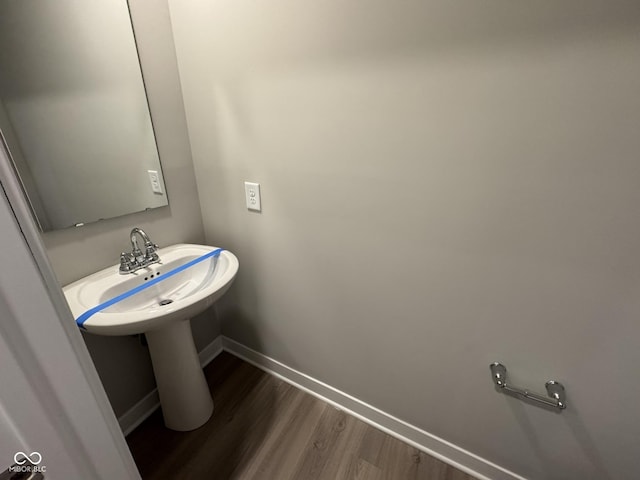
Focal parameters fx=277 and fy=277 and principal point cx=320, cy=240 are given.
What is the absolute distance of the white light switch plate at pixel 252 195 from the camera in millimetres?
1216

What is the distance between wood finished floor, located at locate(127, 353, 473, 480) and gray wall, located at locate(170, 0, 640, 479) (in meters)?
0.16

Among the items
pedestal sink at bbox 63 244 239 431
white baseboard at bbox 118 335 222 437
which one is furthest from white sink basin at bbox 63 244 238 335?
white baseboard at bbox 118 335 222 437

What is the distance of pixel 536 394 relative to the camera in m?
0.89

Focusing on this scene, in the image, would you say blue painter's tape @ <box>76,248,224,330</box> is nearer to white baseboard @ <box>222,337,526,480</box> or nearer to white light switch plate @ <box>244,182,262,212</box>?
white light switch plate @ <box>244,182,262,212</box>

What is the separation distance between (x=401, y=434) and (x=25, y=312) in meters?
1.42

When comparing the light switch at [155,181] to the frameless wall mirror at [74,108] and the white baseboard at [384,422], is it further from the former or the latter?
the white baseboard at [384,422]

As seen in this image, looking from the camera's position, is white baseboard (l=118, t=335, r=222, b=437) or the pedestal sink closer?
the pedestal sink

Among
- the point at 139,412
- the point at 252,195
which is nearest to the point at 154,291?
the point at 252,195

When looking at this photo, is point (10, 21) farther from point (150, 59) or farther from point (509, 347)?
point (509, 347)

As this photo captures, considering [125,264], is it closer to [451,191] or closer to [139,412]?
[139,412]

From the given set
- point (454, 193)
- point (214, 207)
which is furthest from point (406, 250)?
point (214, 207)

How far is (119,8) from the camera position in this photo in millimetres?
1025
